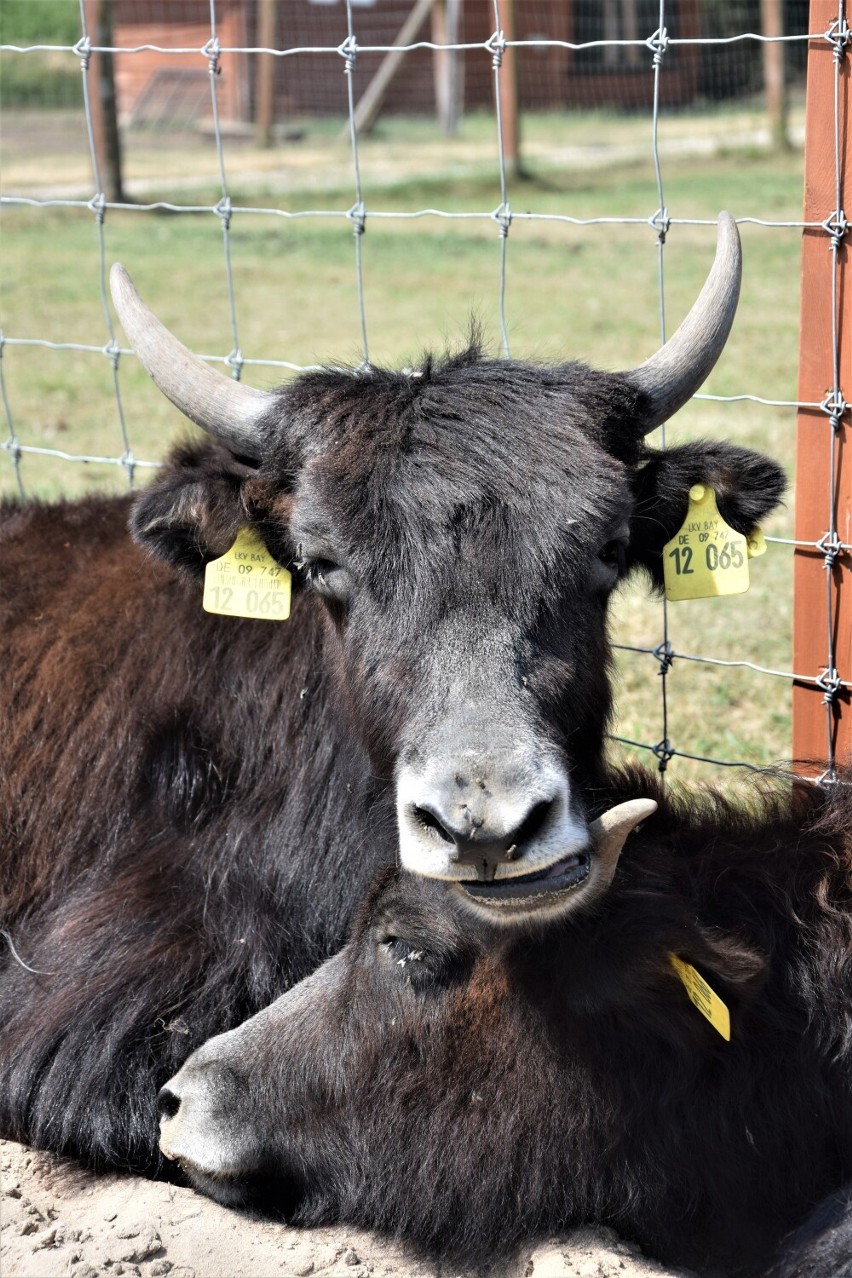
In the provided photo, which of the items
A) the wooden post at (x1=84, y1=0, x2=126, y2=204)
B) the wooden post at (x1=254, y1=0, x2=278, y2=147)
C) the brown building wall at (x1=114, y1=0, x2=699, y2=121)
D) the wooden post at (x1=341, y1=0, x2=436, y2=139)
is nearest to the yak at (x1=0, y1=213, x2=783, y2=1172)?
the wooden post at (x1=84, y1=0, x2=126, y2=204)

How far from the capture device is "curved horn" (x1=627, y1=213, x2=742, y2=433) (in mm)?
3725

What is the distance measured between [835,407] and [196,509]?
6.04 feet

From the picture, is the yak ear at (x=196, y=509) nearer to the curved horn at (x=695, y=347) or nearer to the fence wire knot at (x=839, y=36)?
the curved horn at (x=695, y=347)

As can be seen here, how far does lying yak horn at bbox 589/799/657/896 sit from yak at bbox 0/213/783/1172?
1.1 inches

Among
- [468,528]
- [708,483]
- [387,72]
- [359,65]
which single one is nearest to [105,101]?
[387,72]

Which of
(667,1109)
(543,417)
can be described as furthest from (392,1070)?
(543,417)

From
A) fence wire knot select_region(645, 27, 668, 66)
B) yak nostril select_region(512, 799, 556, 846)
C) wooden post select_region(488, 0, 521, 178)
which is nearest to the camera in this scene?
yak nostril select_region(512, 799, 556, 846)

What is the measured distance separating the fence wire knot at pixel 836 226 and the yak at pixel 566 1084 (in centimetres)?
176

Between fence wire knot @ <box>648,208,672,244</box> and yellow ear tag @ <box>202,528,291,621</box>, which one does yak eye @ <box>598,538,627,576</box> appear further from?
fence wire knot @ <box>648,208,672,244</box>

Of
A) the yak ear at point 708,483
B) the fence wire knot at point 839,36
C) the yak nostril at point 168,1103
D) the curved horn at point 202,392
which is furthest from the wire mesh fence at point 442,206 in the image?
the yak nostril at point 168,1103

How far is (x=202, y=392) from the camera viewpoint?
374cm

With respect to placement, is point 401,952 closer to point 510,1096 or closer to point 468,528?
point 510,1096

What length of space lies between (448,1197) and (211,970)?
0.98 meters

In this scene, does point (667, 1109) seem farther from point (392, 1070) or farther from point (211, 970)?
point (211, 970)
